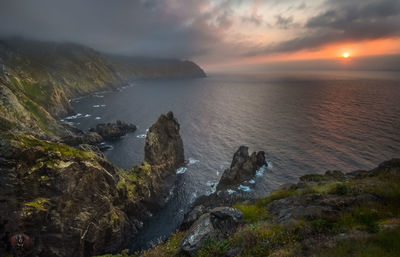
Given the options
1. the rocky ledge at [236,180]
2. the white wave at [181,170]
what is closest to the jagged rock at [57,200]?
the rocky ledge at [236,180]

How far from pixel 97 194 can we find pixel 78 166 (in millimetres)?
5920

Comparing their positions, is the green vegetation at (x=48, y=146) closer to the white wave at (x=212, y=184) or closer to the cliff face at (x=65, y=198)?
the cliff face at (x=65, y=198)

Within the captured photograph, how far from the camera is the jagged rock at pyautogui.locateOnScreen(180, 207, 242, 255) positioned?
13.4 m

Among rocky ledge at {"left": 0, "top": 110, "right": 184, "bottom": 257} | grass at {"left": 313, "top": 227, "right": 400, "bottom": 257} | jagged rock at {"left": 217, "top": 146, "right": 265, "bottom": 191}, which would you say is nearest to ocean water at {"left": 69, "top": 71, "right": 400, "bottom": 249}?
jagged rock at {"left": 217, "top": 146, "right": 265, "bottom": 191}

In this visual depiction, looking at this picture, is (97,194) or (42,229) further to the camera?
(97,194)

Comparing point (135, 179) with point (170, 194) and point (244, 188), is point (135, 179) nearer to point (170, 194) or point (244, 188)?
point (170, 194)

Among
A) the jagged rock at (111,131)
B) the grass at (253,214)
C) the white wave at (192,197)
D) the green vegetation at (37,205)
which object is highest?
the grass at (253,214)

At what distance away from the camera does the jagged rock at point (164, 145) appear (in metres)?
58.2

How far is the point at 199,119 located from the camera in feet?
397

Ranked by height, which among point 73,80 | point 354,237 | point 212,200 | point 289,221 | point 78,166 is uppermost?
point 73,80

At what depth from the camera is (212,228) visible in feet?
45.9

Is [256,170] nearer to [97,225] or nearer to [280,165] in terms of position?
[280,165]

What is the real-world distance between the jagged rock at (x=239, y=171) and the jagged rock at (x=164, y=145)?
55.9ft

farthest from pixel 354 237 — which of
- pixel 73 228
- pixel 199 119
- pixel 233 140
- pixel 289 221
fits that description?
pixel 199 119
